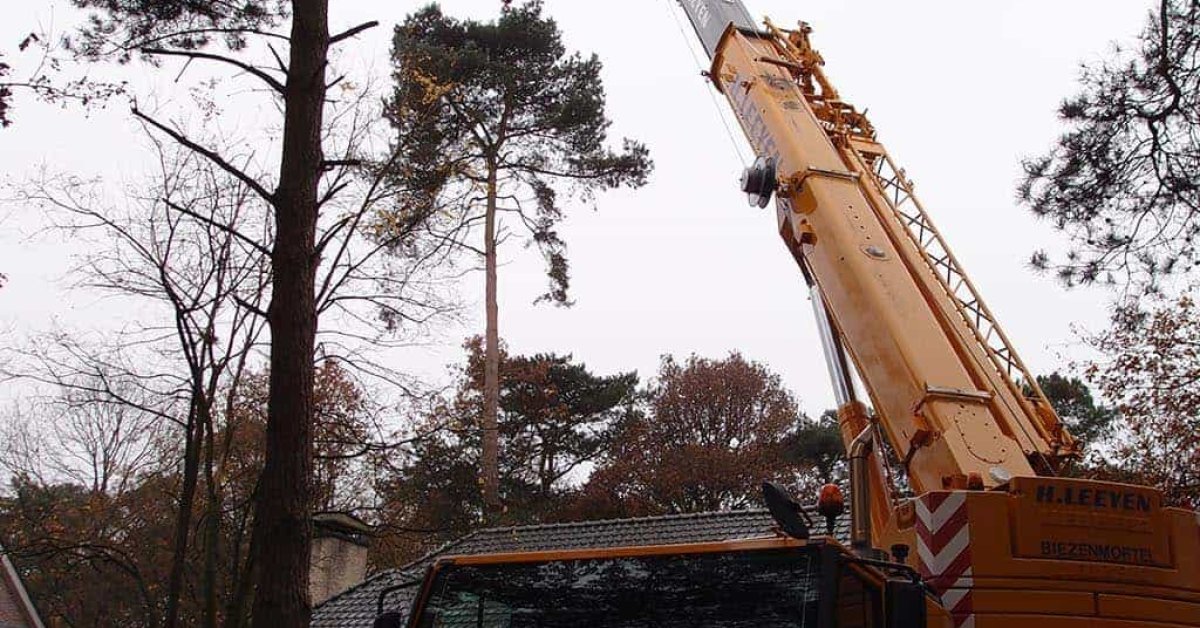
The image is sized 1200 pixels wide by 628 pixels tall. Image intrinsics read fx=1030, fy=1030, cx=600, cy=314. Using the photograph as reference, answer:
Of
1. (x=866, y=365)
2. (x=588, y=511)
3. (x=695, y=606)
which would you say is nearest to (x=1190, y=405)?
(x=866, y=365)

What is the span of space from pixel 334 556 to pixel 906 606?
12.8m

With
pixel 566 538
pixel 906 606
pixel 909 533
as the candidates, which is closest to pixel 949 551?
pixel 909 533

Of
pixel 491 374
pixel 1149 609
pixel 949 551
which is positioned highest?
pixel 491 374

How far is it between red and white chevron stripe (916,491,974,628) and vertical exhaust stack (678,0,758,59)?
482cm

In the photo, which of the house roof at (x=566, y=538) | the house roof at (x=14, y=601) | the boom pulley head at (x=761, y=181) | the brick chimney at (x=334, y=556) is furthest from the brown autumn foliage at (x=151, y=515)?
the boom pulley head at (x=761, y=181)

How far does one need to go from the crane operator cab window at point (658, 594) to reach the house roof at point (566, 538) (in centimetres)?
782

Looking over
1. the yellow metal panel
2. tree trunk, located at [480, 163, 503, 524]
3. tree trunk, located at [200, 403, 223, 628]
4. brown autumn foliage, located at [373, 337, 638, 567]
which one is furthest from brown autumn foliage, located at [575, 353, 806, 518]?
the yellow metal panel

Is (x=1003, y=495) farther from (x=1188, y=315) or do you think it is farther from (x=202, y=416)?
(x=1188, y=315)

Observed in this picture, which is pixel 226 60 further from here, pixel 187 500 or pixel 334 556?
pixel 334 556

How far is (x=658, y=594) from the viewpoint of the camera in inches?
157

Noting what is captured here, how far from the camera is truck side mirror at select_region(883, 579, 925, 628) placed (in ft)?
11.5

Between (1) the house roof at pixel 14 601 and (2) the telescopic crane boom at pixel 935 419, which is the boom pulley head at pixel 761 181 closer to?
(2) the telescopic crane boom at pixel 935 419

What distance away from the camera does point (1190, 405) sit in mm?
12023

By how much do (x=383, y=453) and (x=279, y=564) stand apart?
158 inches
